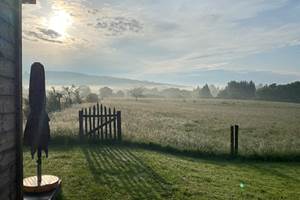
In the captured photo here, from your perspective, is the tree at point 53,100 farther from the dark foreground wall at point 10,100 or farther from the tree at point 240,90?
the tree at point 240,90

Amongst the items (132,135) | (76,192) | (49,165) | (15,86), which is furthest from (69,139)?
(15,86)

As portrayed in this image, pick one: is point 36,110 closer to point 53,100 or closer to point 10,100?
point 10,100

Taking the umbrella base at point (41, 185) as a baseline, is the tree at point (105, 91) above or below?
above

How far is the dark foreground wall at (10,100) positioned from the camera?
3.27 meters

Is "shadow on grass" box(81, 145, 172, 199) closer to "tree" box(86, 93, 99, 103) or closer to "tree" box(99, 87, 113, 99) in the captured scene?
"tree" box(86, 93, 99, 103)

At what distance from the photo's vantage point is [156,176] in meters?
7.76

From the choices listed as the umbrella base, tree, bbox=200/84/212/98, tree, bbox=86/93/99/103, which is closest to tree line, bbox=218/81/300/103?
tree, bbox=200/84/212/98

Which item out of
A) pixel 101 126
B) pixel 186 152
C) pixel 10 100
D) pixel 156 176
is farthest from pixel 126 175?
pixel 101 126

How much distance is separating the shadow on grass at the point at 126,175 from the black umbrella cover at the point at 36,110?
2.22 metres

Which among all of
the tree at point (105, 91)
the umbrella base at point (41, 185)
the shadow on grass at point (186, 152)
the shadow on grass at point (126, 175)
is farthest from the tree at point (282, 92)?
the umbrella base at point (41, 185)

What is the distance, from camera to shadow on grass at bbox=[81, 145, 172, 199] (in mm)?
6652

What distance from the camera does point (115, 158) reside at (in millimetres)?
9648

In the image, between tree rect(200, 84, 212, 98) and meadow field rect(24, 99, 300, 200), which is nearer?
meadow field rect(24, 99, 300, 200)

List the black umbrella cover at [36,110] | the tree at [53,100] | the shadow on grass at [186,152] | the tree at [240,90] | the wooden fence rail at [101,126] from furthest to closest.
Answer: the tree at [240,90] < the tree at [53,100] < the wooden fence rail at [101,126] < the shadow on grass at [186,152] < the black umbrella cover at [36,110]
